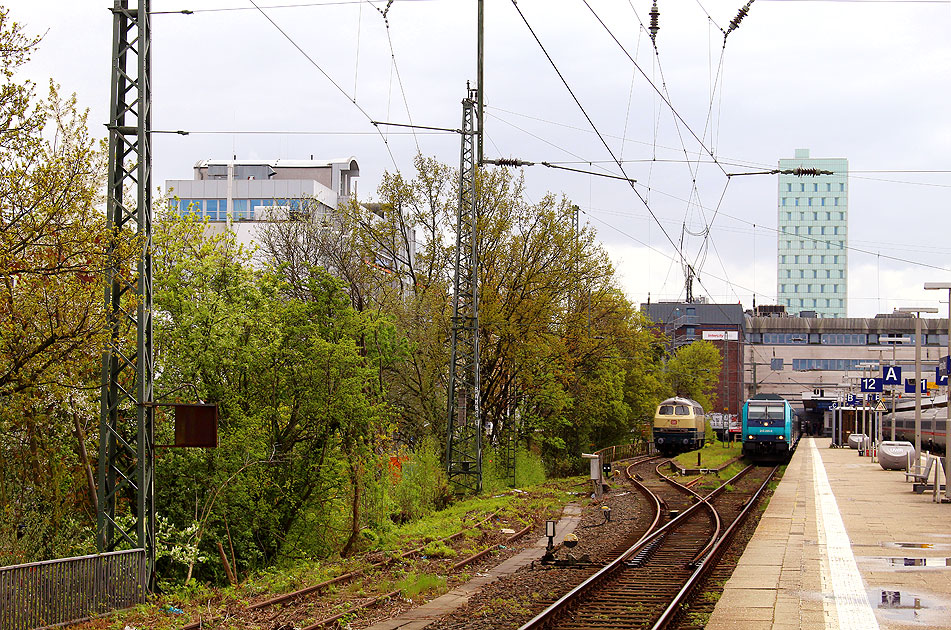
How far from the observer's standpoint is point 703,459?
169 ft

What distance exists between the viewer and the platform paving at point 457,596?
1337cm

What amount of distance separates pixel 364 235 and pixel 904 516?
952 inches

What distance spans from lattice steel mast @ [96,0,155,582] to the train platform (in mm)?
8860

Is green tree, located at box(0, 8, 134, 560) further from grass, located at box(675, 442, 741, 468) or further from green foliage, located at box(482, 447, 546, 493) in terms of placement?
grass, located at box(675, 442, 741, 468)

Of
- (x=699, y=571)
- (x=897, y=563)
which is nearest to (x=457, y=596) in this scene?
(x=699, y=571)

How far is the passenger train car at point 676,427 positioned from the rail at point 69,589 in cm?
4442

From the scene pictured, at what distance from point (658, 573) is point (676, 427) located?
40371 mm

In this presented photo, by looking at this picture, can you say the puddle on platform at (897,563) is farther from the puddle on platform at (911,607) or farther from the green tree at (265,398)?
the green tree at (265,398)

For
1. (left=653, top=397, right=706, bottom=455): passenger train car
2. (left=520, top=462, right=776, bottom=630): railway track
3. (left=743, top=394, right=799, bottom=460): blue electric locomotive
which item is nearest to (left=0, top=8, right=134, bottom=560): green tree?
(left=520, top=462, right=776, bottom=630): railway track

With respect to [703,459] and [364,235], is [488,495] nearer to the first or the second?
[364,235]

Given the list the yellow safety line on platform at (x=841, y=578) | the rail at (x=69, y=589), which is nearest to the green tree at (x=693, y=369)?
the yellow safety line on platform at (x=841, y=578)

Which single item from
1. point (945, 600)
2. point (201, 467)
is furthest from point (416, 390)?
point (945, 600)

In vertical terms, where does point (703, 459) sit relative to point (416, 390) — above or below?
below

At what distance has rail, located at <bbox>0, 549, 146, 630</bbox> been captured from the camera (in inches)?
481
